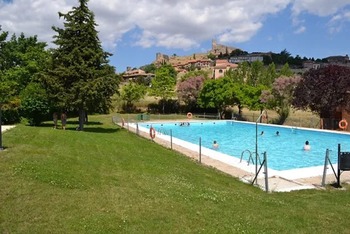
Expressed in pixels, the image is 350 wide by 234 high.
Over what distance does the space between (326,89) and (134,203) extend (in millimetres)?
28817

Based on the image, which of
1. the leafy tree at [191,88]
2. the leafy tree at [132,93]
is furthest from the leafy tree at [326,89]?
the leafy tree at [132,93]

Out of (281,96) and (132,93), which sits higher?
(132,93)

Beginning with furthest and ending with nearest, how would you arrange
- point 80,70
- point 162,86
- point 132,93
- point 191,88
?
1. point 162,86
2. point 132,93
3. point 191,88
4. point 80,70

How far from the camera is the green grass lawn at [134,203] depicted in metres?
6.18

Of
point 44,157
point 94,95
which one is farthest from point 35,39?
point 44,157

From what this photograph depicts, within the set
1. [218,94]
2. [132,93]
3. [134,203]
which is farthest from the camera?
[132,93]

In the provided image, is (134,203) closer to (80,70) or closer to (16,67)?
(80,70)

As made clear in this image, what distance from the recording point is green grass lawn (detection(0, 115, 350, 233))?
243 inches

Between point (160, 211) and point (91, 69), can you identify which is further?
point (91, 69)

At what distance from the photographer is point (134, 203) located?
736 centimetres

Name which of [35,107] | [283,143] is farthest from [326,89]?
[35,107]

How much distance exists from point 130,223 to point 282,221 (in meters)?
3.08

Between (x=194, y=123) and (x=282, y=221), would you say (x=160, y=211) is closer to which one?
(x=282, y=221)

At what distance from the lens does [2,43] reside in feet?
152
